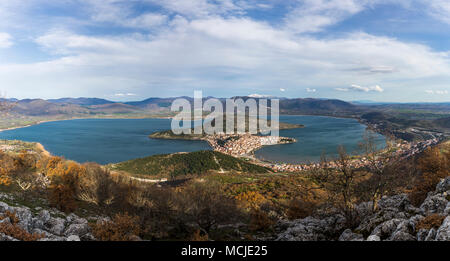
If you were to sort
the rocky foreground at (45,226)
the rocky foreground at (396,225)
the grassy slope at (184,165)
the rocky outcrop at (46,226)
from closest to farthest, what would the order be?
1. the rocky foreground at (396,225)
2. the rocky foreground at (45,226)
3. the rocky outcrop at (46,226)
4. the grassy slope at (184,165)

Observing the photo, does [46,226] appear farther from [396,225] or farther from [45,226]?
[396,225]

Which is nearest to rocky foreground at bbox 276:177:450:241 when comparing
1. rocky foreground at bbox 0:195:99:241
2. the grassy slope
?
rocky foreground at bbox 0:195:99:241

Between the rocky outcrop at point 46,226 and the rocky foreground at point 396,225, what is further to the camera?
the rocky outcrop at point 46,226

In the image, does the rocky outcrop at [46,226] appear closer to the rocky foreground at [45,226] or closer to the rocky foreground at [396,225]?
the rocky foreground at [45,226]

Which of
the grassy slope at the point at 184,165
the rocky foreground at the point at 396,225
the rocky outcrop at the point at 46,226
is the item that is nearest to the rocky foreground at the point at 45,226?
the rocky outcrop at the point at 46,226

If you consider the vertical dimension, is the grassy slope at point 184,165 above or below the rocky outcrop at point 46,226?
below

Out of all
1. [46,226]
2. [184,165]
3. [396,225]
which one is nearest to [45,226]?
[46,226]

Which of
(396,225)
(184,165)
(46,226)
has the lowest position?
(184,165)

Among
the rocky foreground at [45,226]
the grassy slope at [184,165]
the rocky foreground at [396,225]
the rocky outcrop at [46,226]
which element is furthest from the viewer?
the grassy slope at [184,165]
